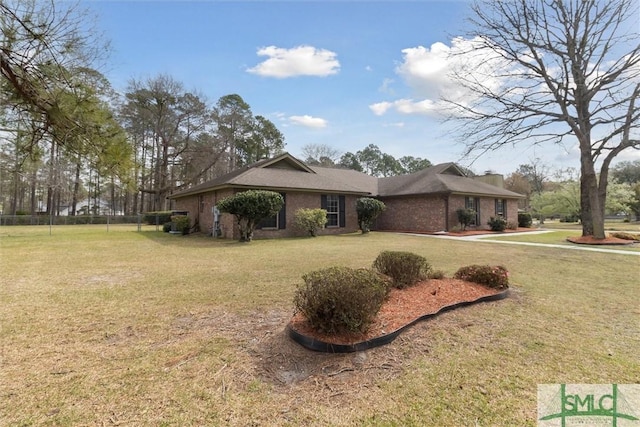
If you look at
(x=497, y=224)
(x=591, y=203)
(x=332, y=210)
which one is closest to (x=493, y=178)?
(x=497, y=224)

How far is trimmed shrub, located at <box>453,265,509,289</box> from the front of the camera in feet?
17.7

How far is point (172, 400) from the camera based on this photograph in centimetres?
243

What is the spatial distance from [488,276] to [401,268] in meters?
1.62

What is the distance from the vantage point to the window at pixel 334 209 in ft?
59.1

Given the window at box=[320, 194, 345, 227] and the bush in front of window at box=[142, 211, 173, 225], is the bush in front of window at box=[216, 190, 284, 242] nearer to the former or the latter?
the window at box=[320, 194, 345, 227]

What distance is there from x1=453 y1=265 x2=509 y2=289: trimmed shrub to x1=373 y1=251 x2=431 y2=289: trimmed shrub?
100cm

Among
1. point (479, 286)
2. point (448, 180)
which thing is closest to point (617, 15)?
point (448, 180)

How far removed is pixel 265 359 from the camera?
3.12 metres

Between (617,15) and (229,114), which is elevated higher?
(229,114)

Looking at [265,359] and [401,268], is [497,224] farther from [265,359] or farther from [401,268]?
[265,359]

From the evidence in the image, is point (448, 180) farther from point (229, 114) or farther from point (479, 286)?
point (229, 114)

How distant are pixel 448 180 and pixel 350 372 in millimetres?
19943

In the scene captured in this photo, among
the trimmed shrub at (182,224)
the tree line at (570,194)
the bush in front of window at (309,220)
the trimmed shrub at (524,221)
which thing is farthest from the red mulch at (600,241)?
the trimmed shrub at (182,224)

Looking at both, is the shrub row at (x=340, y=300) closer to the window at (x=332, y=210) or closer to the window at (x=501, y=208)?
the window at (x=332, y=210)
